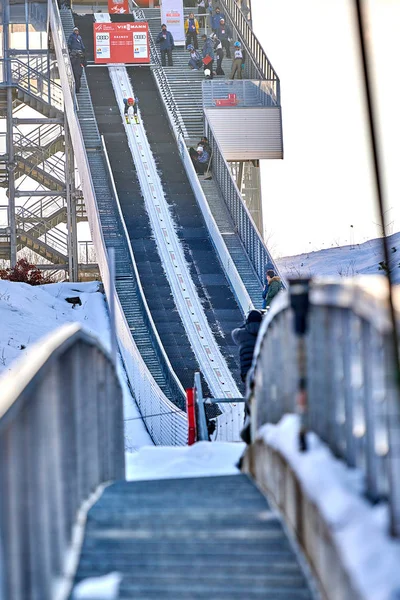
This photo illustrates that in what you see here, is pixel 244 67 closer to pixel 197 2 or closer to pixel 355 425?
pixel 197 2

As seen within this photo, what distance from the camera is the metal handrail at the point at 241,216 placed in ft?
86.5

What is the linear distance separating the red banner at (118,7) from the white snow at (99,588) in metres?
42.7

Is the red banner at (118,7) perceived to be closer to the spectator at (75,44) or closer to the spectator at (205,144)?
the spectator at (75,44)

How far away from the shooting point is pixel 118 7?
4638cm

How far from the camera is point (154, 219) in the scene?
30000mm

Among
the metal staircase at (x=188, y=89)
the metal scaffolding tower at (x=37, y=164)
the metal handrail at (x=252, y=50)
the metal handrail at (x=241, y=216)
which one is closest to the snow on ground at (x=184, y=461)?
the metal handrail at (x=241, y=216)

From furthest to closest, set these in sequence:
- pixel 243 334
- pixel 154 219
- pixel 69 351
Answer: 1. pixel 154 219
2. pixel 243 334
3. pixel 69 351

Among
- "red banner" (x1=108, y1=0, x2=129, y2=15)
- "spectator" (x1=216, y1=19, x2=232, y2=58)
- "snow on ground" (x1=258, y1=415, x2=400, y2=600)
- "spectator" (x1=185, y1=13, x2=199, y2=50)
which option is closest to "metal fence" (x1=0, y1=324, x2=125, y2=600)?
"snow on ground" (x1=258, y1=415, x2=400, y2=600)

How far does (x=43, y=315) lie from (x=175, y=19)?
17.2 metres

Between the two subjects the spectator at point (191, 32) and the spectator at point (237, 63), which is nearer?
the spectator at point (237, 63)

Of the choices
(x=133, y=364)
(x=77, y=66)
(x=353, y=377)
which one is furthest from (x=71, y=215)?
(x=353, y=377)

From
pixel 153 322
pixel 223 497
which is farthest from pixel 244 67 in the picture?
pixel 223 497

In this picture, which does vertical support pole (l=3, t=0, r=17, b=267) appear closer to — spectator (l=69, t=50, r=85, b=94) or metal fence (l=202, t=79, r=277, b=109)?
spectator (l=69, t=50, r=85, b=94)

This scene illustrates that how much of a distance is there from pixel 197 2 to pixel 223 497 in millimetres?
43608
